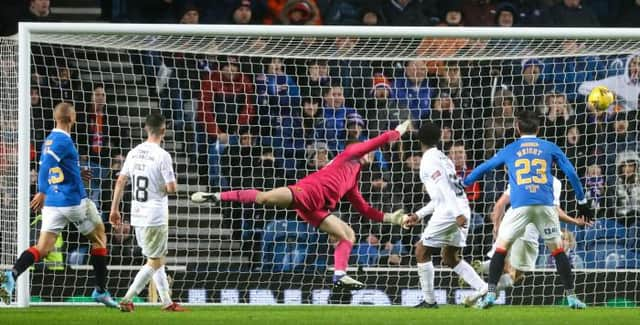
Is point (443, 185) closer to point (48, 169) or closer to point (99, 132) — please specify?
point (48, 169)

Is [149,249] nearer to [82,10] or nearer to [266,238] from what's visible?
[266,238]

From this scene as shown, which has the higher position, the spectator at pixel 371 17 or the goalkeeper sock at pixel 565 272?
the spectator at pixel 371 17

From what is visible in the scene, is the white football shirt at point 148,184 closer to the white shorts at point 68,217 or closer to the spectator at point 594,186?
the white shorts at point 68,217

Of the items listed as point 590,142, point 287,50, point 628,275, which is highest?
point 287,50

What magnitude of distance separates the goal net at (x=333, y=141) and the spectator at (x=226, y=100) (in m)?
0.03

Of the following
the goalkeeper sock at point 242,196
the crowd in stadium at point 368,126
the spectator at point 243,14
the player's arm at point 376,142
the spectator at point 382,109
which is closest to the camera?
the player's arm at point 376,142

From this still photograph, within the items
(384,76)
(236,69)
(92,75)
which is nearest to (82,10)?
(92,75)

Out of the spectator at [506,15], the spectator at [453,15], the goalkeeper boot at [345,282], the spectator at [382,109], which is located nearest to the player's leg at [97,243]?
the goalkeeper boot at [345,282]

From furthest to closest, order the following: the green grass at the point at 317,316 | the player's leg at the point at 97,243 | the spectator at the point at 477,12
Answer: the spectator at the point at 477,12 < the player's leg at the point at 97,243 < the green grass at the point at 317,316

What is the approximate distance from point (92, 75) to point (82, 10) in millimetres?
1613

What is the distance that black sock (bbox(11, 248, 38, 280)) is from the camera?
11711 mm

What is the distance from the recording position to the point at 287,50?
14.5 m

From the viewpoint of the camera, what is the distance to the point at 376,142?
1227 cm

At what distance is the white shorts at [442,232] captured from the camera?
492 inches
